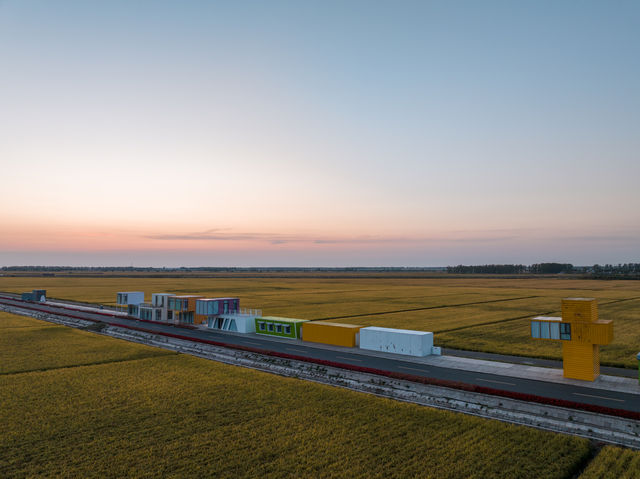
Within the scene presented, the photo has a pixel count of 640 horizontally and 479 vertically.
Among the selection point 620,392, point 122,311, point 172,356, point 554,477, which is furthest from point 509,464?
point 122,311

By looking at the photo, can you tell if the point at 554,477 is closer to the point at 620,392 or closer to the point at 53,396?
the point at 620,392

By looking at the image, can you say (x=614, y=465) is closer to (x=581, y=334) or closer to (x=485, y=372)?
(x=581, y=334)

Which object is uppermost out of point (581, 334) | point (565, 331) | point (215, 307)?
point (565, 331)

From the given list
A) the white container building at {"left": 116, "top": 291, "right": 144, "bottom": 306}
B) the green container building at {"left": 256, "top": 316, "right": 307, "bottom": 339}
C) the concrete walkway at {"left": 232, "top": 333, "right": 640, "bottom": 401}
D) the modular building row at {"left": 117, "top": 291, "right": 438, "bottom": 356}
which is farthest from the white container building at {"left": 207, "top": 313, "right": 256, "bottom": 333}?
the white container building at {"left": 116, "top": 291, "right": 144, "bottom": 306}

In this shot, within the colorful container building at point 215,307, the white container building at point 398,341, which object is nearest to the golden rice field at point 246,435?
the white container building at point 398,341

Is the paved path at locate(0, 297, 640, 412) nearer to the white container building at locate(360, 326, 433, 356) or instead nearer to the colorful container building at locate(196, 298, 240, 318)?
the white container building at locate(360, 326, 433, 356)

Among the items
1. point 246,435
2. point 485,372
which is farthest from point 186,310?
point 246,435

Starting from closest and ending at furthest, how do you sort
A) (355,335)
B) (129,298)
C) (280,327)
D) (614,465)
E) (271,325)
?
(614,465) → (355,335) → (280,327) → (271,325) → (129,298)
